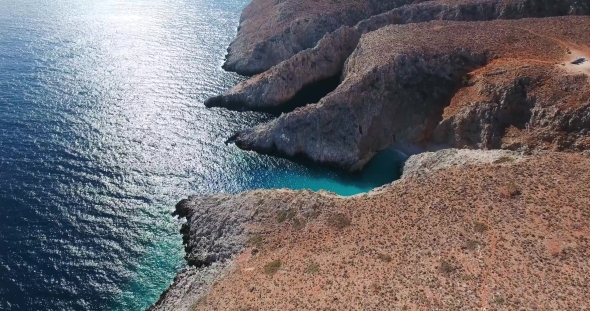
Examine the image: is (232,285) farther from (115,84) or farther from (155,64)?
(155,64)

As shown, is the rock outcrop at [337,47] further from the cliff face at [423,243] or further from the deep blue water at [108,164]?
the cliff face at [423,243]

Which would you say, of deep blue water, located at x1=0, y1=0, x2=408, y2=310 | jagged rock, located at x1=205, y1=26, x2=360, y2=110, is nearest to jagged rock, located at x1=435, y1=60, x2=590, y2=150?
deep blue water, located at x1=0, y1=0, x2=408, y2=310

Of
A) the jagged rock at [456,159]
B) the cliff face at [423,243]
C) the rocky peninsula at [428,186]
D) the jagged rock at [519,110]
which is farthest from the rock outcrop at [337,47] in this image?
the cliff face at [423,243]

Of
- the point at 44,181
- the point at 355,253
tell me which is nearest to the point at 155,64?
the point at 44,181

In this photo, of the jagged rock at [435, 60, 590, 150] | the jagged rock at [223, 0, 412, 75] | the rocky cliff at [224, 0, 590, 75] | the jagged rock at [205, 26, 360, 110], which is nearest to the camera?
the jagged rock at [435, 60, 590, 150]

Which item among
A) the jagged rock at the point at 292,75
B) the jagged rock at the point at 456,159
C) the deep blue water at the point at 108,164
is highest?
the jagged rock at the point at 456,159

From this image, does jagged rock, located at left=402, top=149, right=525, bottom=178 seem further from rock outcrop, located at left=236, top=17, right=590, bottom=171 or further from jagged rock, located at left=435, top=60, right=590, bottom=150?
rock outcrop, located at left=236, top=17, right=590, bottom=171
